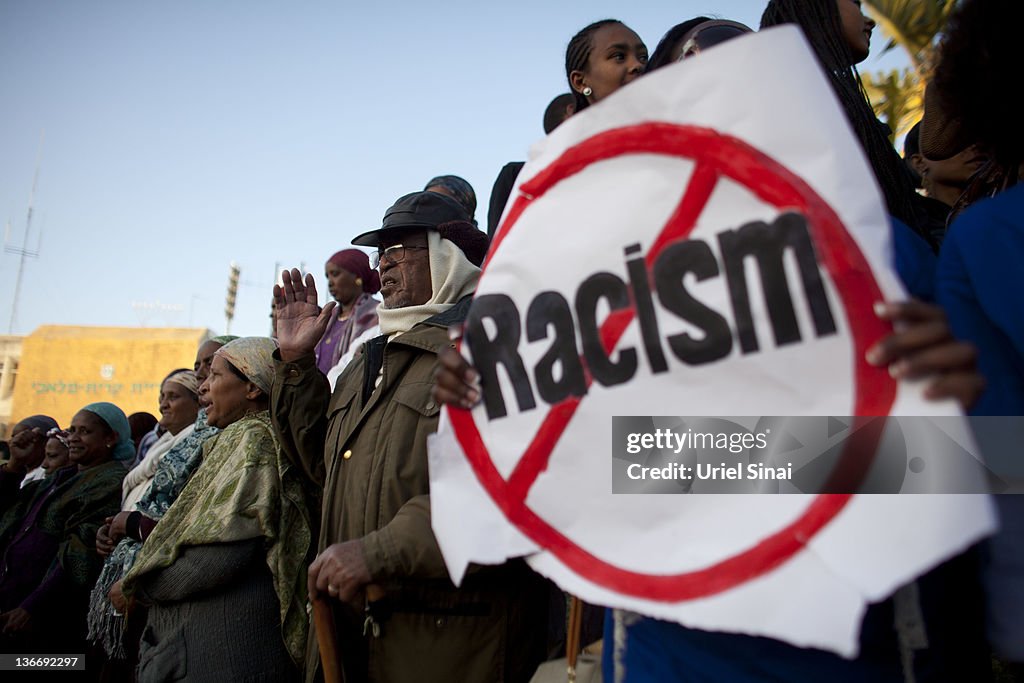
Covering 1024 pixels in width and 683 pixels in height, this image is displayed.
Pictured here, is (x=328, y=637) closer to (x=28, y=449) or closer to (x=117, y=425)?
(x=117, y=425)

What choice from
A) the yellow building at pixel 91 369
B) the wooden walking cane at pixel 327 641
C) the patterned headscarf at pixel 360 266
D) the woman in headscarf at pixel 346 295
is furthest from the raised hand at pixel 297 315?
the yellow building at pixel 91 369

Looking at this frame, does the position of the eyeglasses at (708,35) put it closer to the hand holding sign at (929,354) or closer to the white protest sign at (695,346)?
the white protest sign at (695,346)

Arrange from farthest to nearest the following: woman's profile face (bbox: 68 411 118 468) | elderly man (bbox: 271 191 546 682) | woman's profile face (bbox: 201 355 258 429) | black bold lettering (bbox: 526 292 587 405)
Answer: woman's profile face (bbox: 68 411 118 468), woman's profile face (bbox: 201 355 258 429), elderly man (bbox: 271 191 546 682), black bold lettering (bbox: 526 292 587 405)

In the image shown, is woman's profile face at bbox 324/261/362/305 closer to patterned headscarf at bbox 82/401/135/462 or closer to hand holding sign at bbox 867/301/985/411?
patterned headscarf at bbox 82/401/135/462

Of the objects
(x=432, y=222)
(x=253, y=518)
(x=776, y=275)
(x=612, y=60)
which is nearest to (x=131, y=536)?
(x=253, y=518)

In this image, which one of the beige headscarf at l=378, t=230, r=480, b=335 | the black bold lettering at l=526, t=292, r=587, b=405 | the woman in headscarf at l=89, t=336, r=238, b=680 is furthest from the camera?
the woman in headscarf at l=89, t=336, r=238, b=680

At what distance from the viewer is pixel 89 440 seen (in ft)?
16.4

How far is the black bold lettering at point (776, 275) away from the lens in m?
1.04

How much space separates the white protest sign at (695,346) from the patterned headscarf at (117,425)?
4491mm

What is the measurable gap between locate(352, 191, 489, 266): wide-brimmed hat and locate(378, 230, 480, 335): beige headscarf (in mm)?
48

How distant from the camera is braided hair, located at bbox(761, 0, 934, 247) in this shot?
5.02ft

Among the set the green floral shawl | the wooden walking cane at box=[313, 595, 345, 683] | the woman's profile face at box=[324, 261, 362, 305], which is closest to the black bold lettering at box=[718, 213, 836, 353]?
the wooden walking cane at box=[313, 595, 345, 683]

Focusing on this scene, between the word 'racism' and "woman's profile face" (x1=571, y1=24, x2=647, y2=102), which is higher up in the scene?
"woman's profile face" (x1=571, y1=24, x2=647, y2=102)

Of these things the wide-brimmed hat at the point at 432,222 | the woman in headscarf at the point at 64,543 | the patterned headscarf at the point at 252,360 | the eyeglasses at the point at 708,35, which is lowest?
the woman in headscarf at the point at 64,543
